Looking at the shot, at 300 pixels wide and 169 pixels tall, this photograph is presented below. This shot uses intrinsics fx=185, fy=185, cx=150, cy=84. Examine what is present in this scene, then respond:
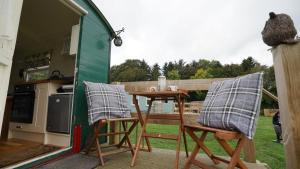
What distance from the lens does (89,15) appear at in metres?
2.94

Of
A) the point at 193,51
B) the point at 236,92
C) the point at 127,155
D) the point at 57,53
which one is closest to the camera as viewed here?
the point at 236,92

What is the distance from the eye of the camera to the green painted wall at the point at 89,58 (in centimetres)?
267

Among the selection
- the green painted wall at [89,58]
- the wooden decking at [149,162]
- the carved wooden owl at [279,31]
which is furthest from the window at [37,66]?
the carved wooden owl at [279,31]

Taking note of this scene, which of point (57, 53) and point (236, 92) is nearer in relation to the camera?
point (236, 92)

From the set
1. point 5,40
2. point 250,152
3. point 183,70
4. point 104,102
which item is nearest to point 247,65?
point 183,70

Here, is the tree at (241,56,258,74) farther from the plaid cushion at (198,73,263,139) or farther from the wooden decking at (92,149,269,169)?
the plaid cushion at (198,73,263,139)

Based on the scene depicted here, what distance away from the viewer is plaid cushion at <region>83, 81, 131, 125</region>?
2.27 metres

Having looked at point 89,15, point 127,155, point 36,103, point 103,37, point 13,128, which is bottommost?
point 127,155

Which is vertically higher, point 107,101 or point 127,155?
point 107,101

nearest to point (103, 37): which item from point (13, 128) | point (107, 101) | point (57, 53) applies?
point (107, 101)

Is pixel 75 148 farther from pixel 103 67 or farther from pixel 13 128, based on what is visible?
pixel 13 128

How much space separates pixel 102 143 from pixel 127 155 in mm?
864

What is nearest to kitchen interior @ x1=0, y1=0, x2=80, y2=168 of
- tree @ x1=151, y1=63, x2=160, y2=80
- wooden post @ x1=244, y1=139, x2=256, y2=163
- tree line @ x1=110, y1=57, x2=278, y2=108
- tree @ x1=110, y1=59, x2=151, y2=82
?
wooden post @ x1=244, y1=139, x2=256, y2=163

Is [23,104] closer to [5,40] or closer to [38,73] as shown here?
[38,73]
